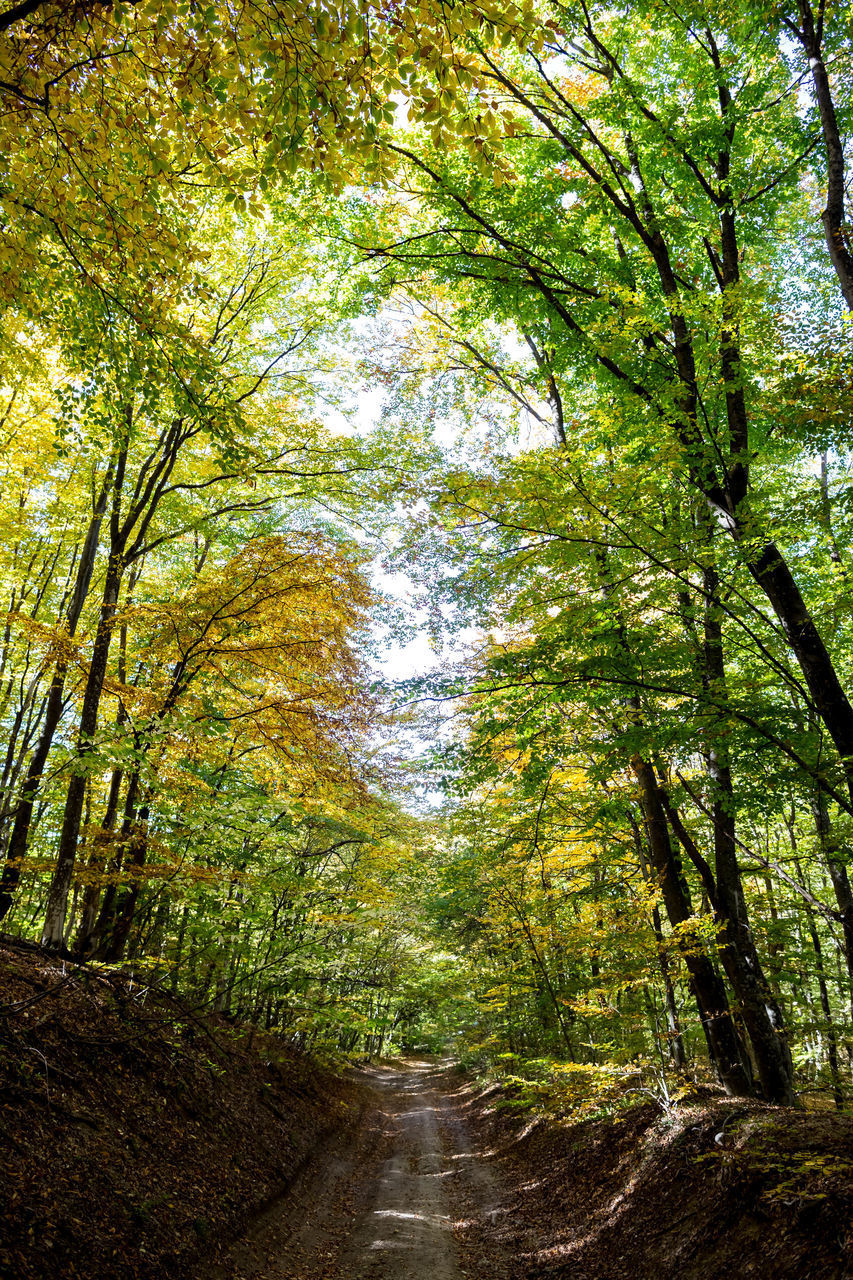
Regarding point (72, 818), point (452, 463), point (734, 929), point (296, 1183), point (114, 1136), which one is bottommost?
point (296, 1183)

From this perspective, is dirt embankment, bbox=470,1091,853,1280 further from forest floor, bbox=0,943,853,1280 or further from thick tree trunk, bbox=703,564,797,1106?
thick tree trunk, bbox=703,564,797,1106

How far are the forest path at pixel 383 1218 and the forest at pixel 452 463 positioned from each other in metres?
2.24

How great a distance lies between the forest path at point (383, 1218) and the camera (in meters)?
6.18

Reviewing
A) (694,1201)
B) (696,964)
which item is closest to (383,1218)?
(694,1201)

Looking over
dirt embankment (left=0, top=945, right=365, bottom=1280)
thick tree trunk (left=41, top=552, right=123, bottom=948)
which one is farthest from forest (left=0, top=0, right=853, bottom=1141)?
dirt embankment (left=0, top=945, right=365, bottom=1280)

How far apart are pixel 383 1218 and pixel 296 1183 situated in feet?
4.46

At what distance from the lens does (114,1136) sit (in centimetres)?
549

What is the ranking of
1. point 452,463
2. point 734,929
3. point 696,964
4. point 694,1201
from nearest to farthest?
point 694,1201 → point 734,929 → point 696,964 → point 452,463

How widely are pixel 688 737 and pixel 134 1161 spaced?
6653 millimetres

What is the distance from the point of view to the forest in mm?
4105

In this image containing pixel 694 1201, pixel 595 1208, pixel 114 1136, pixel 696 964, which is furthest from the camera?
pixel 696 964

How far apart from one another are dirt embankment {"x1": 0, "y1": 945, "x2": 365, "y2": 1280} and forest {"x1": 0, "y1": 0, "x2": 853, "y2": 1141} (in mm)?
801

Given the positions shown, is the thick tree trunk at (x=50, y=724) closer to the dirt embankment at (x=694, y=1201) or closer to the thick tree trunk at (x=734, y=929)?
the dirt embankment at (x=694, y=1201)

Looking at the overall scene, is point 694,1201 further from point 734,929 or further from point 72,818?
point 72,818
